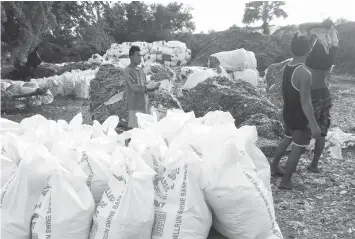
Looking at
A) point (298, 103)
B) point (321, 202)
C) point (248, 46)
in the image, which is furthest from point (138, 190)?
point (248, 46)

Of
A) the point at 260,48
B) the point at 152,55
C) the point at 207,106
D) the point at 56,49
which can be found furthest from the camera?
the point at 56,49

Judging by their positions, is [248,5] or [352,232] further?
[248,5]

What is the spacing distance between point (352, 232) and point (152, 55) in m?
14.2

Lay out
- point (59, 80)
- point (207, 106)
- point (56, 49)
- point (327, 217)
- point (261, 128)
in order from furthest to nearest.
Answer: point (56, 49) < point (59, 80) < point (207, 106) < point (261, 128) < point (327, 217)

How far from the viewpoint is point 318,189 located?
11.6ft

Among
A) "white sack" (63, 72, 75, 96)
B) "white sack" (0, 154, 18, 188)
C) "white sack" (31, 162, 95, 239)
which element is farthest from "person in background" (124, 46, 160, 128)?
"white sack" (63, 72, 75, 96)

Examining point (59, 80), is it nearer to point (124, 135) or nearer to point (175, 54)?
point (175, 54)

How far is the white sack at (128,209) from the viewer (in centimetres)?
131

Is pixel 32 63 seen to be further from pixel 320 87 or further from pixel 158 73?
pixel 320 87

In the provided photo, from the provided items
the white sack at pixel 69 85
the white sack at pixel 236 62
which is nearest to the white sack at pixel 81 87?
the white sack at pixel 69 85

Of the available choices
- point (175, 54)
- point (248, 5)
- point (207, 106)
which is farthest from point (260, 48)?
point (248, 5)

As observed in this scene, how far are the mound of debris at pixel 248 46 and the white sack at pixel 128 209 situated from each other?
13.4 m

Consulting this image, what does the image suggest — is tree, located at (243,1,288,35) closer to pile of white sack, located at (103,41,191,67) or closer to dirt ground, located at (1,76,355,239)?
pile of white sack, located at (103,41,191,67)

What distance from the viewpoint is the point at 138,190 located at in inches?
52.4
